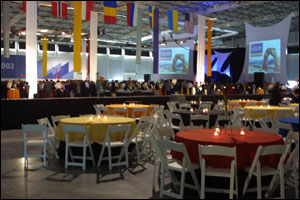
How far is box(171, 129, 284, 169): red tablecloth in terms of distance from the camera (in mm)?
4094

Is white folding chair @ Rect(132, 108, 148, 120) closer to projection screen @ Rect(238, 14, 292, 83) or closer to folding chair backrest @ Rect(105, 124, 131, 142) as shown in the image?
folding chair backrest @ Rect(105, 124, 131, 142)

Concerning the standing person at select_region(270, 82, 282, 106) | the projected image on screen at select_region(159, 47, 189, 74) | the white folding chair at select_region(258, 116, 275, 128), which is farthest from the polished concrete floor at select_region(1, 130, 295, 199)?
the projected image on screen at select_region(159, 47, 189, 74)

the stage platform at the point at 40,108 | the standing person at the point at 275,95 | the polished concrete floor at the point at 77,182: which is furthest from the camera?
the stage platform at the point at 40,108

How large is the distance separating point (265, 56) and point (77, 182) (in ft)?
62.7

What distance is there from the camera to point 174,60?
24812mm

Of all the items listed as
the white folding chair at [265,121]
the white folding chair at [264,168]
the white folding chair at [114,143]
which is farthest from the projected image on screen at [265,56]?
the white folding chair at [264,168]

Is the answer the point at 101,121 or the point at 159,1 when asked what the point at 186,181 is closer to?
the point at 101,121

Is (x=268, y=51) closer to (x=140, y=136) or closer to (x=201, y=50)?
(x=201, y=50)

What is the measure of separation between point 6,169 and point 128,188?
2.21 m

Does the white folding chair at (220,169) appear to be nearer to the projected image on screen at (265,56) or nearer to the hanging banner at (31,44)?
the hanging banner at (31,44)

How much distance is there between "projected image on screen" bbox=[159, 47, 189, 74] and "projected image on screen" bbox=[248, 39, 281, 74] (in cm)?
425

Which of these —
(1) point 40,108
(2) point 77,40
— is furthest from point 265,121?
(2) point 77,40

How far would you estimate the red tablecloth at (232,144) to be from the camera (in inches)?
161

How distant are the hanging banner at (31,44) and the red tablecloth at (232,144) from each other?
868cm
